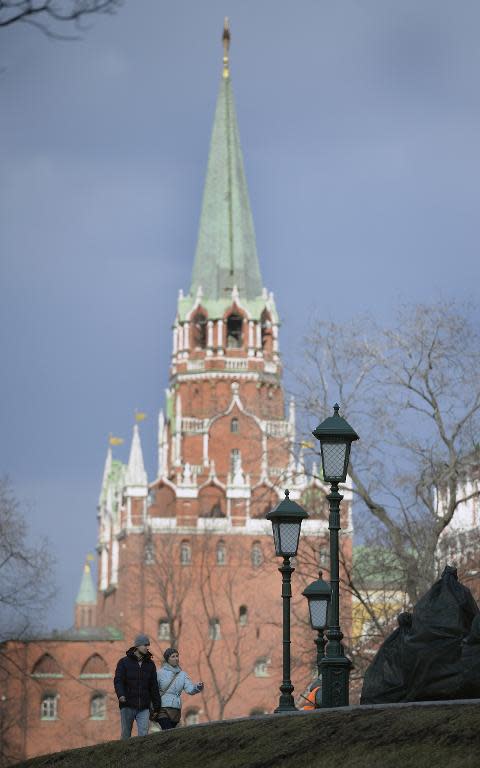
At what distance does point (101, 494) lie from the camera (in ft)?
361

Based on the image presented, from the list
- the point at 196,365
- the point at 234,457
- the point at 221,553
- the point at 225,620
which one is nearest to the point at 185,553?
the point at 221,553

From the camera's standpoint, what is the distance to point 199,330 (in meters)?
90.6

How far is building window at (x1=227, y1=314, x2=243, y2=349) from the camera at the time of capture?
3567 inches

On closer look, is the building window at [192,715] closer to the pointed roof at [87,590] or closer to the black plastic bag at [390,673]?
the pointed roof at [87,590]

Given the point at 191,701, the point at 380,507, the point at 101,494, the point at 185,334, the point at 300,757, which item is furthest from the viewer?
the point at 101,494

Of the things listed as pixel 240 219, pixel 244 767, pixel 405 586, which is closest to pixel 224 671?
pixel 240 219

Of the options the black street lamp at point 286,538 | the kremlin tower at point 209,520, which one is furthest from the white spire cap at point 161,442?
the black street lamp at point 286,538

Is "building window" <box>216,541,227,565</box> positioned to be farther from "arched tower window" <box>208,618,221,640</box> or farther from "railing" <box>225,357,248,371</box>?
"railing" <box>225,357,248,371</box>

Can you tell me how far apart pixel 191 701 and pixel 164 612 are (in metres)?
4.91

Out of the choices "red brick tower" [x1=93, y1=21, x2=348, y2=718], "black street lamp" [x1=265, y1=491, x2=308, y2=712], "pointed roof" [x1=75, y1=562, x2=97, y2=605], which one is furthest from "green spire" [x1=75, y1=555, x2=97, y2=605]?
"black street lamp" [x1=265, y1=491, x2=308, y2=712]

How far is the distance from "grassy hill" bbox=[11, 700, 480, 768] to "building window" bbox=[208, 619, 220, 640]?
66.2 metres

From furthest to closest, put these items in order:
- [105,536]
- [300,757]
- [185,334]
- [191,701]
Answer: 1. [105,536]
2. [185,334]
3. [191,701]
4. [300,757]

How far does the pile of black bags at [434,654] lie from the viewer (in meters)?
16.0

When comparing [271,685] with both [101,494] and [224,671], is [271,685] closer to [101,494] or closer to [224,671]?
[224,671]
